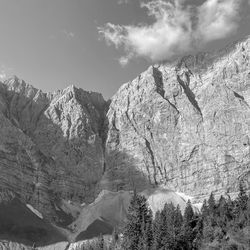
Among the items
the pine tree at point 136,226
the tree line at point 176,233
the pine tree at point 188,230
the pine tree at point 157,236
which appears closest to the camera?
the tree line at point 176,233

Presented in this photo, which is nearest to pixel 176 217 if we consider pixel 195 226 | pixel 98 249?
pixel 195 226

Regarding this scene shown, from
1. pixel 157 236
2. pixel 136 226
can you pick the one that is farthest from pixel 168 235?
pixel 136 226

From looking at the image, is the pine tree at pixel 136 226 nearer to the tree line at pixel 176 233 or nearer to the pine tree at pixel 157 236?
the tree line at pixel 176 233

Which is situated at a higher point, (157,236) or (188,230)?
(188,230)

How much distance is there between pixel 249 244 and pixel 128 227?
22022 mm

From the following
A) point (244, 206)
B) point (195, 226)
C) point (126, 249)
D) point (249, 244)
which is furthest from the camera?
point (244, 206)

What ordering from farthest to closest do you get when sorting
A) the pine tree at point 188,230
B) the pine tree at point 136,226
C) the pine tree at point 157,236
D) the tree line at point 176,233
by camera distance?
the pine tree at point 188,230 < the pine tree at point 136,226 < the pine tree at point 157,236 < the tree line at point 176,233

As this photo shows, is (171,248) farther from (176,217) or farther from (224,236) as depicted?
(176,217)

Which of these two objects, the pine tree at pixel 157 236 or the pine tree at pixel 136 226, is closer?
the pine tree at pixel 157 236

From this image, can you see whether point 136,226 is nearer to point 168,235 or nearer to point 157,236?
point 157,236

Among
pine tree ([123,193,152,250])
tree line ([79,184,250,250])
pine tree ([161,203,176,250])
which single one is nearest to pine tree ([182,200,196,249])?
tree line ([79,184,250,250])

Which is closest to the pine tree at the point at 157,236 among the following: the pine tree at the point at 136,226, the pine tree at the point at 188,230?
the pine tree at the point at 136,226

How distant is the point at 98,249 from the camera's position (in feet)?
438

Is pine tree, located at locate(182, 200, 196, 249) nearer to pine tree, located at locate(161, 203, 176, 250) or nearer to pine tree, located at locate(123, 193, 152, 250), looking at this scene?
pine tree, located at locate(161, 203, 176, 250)
